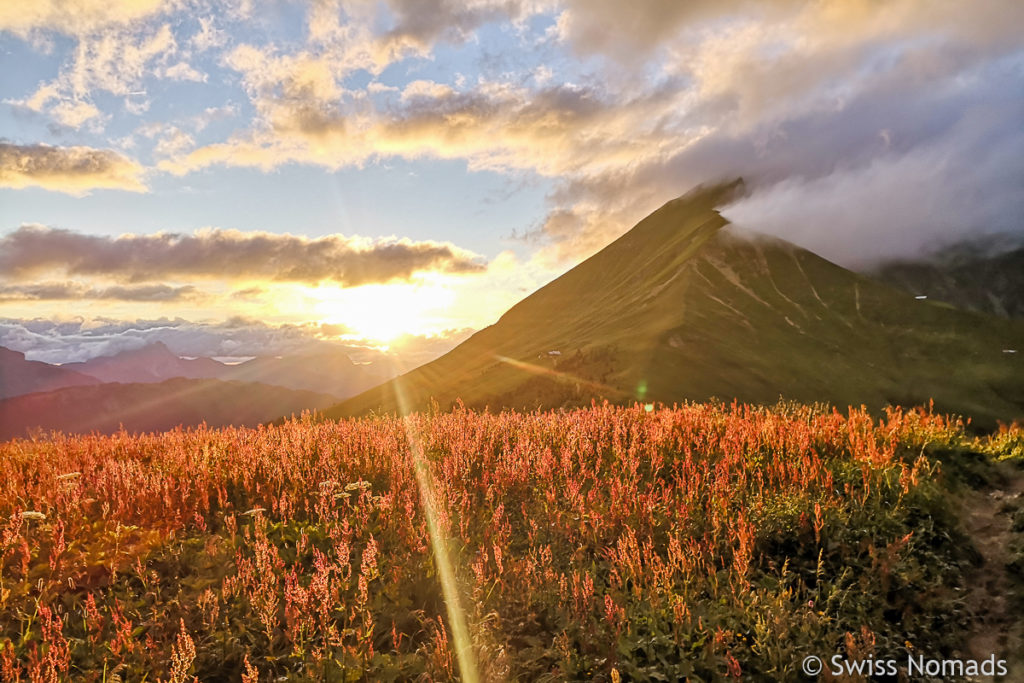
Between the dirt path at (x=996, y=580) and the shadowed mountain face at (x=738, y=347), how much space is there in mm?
63987

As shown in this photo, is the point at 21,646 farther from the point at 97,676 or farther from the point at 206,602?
the point at 206,602

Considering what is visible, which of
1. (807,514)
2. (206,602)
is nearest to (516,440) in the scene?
(807,514)

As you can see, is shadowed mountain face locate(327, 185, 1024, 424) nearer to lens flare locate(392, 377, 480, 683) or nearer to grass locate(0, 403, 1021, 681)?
grass locate(0, 403, 1021, 681)

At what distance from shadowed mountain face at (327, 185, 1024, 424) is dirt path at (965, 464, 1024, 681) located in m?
64.0

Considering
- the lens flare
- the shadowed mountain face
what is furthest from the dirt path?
the shadowed mountain face

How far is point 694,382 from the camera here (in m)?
89.9

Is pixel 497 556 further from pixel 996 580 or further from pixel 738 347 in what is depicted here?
pixel 738 347

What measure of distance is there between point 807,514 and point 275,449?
795 cm

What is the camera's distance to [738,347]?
373 ft

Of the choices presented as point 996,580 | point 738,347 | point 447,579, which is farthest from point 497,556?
point 738,347

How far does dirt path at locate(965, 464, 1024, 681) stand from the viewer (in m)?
5.84

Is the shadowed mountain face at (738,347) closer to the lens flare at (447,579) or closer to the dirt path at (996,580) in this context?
the lens flare at (447,579)

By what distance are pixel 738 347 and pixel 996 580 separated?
113m

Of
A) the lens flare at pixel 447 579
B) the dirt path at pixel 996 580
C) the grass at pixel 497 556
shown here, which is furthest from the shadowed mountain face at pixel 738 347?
the dirt path at pixel 996 580
